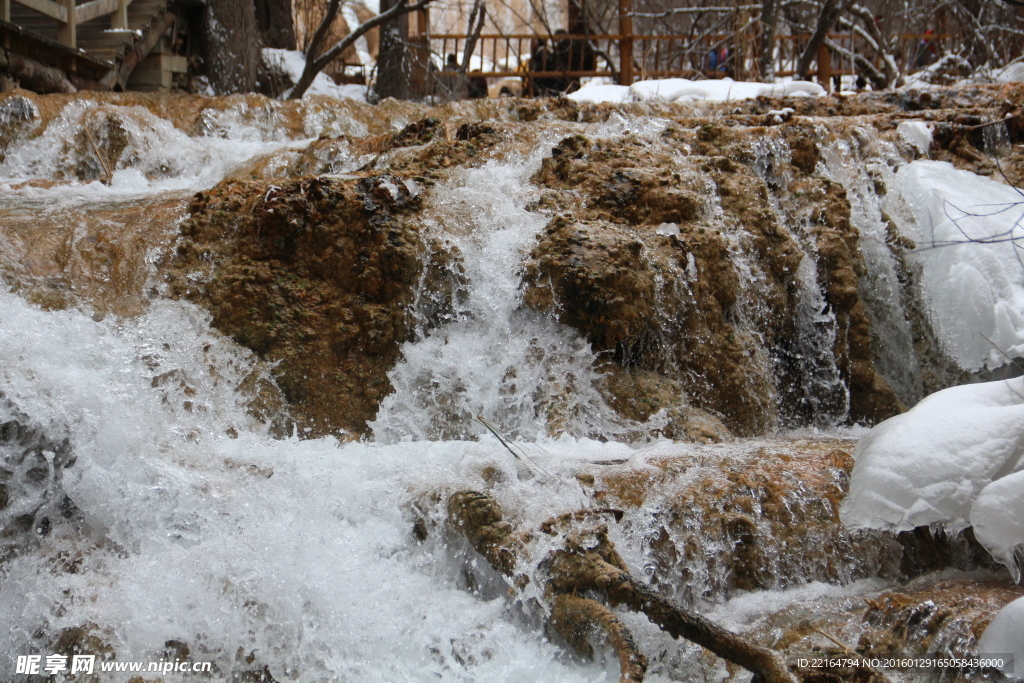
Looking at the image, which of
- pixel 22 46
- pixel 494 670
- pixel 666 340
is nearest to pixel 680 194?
pixel 666 340

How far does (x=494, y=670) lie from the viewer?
8.30 ft

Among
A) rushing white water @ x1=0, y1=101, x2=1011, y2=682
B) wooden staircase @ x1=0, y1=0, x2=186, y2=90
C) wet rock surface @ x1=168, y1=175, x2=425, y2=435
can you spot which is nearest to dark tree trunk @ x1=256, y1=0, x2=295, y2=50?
wooden staircase @ x1=0, y1=0, x2=186, y2=90

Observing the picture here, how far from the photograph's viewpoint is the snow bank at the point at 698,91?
24.9ft

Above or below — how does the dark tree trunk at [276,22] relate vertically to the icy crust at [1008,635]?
above

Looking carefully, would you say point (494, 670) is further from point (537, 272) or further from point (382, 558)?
point (537, 272)

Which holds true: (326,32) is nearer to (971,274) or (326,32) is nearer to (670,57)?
(670,57)

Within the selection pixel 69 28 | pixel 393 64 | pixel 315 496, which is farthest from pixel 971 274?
pixel 393 64

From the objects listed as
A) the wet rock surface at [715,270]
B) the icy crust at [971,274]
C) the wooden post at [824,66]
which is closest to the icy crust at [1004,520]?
the wet rock surface at [715,270]

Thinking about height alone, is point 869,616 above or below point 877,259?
below

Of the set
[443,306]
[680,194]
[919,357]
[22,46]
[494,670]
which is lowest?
[494,670]

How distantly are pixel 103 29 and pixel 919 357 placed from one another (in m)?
9.07

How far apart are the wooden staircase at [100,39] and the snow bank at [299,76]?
2286 mm

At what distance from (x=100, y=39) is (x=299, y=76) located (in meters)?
3.58

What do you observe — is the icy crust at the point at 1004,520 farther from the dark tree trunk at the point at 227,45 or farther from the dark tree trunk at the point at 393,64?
the dark tree trunk at the point at 393,64
